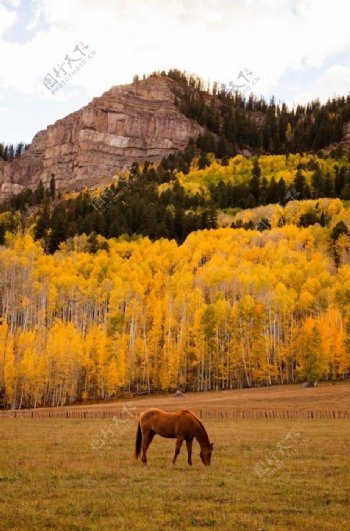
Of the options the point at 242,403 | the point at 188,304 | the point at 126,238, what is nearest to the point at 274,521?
the point at 242,403

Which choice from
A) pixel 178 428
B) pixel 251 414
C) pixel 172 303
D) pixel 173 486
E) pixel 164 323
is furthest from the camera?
pixel 172 303

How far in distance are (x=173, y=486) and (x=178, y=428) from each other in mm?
3068

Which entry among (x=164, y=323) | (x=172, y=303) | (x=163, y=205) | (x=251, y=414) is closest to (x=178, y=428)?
(x=251, y=414)

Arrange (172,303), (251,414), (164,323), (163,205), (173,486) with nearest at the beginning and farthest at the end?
(173,486), (251,414), (164,323), (172,303), (163,205)

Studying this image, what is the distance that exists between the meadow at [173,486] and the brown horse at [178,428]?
66 centimetres

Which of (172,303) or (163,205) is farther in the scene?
(163,205)

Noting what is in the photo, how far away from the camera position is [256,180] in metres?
161

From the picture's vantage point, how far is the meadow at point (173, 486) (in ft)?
36.8

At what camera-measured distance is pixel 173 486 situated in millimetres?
14430

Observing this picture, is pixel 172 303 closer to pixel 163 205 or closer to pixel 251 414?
pixel 251 414

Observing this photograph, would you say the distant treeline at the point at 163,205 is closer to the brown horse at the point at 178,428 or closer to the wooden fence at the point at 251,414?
the wooden fence at the point at 251,414

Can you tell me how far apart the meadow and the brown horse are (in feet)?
2.17

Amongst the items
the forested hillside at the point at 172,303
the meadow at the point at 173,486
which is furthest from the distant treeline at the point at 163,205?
the meadow at the point at 173,486

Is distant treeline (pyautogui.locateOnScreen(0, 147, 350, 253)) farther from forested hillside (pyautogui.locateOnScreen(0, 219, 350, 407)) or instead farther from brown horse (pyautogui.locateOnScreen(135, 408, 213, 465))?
brown horse (pyautogui.locateOnScreen(135, 408, 213, 465))
